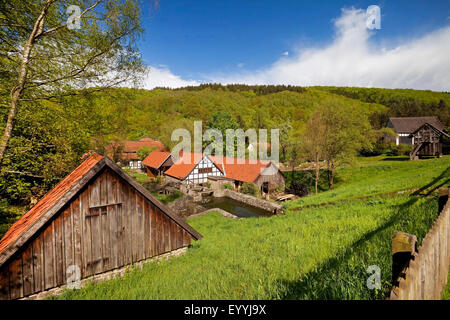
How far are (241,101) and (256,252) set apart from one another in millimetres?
106762

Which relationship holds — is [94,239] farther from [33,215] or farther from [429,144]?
[429,144]

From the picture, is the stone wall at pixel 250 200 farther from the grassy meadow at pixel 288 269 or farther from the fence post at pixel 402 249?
the fence post at pixel 402 249

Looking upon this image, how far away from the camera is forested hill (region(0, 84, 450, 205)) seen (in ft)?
25.7

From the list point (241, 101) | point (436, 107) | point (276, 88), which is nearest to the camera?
point (436, 107)

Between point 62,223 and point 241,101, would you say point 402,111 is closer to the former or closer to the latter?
point 241,101

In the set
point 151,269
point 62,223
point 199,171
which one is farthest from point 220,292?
point 199,171

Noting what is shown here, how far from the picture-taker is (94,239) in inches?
271

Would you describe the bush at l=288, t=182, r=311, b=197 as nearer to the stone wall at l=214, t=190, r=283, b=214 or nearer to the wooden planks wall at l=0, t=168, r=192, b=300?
the stone wall at l=214, t=190, r=283, b=214

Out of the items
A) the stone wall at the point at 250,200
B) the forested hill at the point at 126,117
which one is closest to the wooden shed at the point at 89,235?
the forested hill at the point at 126,117

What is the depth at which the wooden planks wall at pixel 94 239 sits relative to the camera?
593 centimetres

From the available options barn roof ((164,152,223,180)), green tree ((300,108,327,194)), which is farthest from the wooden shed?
barn roof ((164,152,223,180))

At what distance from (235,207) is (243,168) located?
8.59 m

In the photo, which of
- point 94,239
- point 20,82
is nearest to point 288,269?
point 94,239
